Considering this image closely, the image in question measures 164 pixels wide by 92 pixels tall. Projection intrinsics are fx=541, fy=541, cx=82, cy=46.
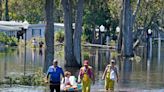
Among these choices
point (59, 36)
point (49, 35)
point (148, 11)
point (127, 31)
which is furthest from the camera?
point (59, 36)

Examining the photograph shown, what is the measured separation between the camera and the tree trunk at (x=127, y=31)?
52656 mm

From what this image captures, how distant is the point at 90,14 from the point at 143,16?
39.9ft

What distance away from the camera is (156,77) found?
108 feet

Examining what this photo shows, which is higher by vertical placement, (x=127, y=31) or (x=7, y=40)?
(x=127, y=31)

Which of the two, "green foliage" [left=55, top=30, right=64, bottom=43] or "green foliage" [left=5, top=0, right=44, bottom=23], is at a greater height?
"green foliage" [left=5, top=0, right=44, bottom=23]

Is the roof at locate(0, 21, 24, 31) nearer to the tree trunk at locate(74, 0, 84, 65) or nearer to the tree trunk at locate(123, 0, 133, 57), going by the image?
the tree trunk at locate(123, 0, 133, 57)

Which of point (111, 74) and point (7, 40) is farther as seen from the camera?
point (7, 40)

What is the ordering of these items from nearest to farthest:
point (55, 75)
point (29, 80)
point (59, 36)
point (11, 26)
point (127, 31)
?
point (55, 75) < point (29, 80) < point (127, 31) < point (11, 26) < point (59, 36)

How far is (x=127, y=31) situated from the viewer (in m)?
53.9

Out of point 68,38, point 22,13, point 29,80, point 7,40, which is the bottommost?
point 29,80

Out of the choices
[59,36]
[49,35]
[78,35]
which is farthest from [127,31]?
[49,35]

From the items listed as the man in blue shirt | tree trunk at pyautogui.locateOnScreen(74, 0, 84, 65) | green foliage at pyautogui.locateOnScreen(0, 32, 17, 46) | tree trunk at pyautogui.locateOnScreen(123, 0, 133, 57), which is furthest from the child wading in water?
green foliage at pyautogui.locateOnScreen(0, 32, 17, 46)

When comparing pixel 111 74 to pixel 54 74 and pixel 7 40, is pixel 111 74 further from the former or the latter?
pixel 7 40

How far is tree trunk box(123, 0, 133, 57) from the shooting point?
5266 cm
